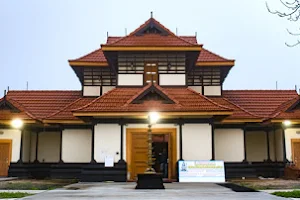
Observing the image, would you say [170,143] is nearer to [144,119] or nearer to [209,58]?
[144,119]

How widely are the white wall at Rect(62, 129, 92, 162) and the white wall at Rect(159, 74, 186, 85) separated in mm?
4602

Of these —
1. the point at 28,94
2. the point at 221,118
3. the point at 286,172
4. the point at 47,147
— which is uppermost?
the point at 28,94

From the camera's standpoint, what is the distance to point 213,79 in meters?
20.2

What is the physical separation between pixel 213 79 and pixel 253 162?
199 inches

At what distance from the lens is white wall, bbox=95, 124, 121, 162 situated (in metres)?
15.6

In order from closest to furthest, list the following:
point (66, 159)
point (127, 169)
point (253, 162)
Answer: point (127, 169) < point (66, 159) < point (253, 162)

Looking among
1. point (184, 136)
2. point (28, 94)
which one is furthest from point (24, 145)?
point (184, 136)

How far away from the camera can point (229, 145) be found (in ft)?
57.7

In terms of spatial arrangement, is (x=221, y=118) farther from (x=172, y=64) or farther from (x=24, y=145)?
(x=24, y=145)

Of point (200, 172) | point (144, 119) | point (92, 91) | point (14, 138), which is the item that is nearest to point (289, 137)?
point (200, 172)

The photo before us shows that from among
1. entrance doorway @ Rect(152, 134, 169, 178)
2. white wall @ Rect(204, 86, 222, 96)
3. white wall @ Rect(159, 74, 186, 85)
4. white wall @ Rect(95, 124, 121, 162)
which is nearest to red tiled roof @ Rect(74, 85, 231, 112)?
white wall @ Rect(159, 74, 186, 85)

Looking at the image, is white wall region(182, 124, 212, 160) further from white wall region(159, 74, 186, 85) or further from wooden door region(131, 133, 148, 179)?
white wall region(159, 74, 186, 85)

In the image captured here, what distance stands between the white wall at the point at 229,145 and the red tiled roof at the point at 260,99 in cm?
312

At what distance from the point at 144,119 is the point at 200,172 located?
Result: 131 inches
